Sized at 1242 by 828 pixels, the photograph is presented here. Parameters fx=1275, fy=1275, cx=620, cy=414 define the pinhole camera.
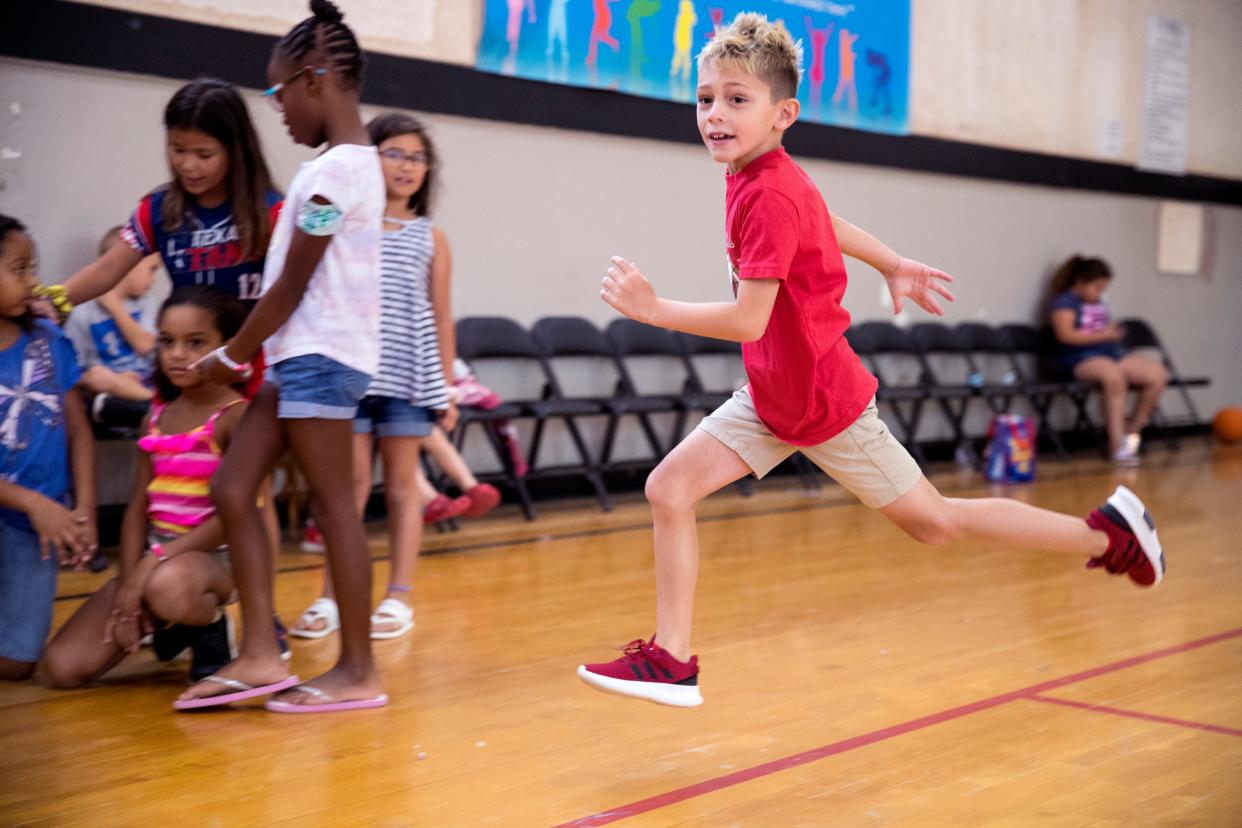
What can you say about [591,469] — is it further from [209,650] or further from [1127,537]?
[1127,537]

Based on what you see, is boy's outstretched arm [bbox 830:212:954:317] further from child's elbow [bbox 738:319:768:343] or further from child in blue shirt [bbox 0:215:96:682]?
child in blue shirt [bbox 0:215:96:682]

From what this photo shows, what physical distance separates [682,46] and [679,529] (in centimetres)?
488

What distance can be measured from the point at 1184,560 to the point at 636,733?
9.30ft

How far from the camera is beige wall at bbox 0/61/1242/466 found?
4785mm

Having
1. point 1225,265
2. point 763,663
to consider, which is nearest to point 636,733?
point 763,663

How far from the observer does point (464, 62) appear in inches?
230

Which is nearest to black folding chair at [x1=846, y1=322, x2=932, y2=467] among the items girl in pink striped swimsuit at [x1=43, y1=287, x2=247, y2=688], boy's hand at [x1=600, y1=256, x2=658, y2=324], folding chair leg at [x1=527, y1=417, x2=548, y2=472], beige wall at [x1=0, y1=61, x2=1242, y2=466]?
beige wall at [x1=0, y1=61, x2=1242, y2=466]

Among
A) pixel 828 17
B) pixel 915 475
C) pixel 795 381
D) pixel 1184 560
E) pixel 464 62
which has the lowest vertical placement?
pixel 1184 560

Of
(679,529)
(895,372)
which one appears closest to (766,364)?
(679,529)

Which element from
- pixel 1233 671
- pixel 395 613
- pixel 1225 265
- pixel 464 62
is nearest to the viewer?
pixel 1233 671

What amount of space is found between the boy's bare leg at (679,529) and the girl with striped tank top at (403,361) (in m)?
1.26

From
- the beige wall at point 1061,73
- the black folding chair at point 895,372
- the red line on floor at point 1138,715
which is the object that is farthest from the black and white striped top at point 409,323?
the black folding chair at point 895,372

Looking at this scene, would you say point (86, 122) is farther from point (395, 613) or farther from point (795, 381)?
point (795, 381)

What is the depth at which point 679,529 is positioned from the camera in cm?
227
